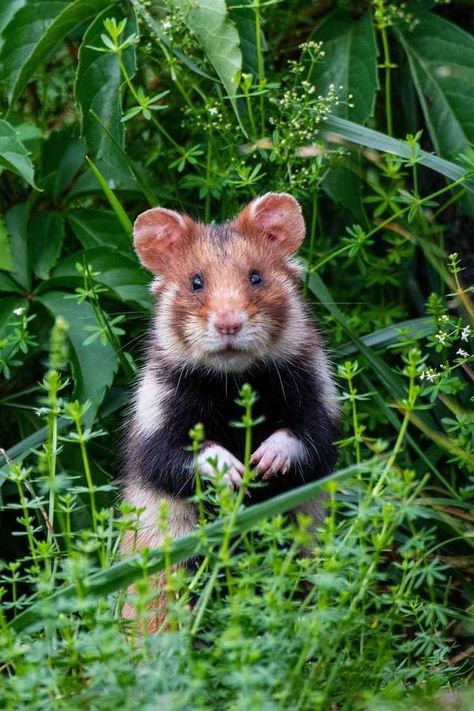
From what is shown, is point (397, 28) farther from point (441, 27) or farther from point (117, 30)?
point (117, 30)

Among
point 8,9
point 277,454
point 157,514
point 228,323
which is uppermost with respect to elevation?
point 8,9

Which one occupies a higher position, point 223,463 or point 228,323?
point 228,323

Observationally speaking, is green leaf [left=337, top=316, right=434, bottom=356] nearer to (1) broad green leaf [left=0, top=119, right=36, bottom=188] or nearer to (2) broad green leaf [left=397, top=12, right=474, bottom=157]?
(2) broad green leaf [left=397, top=12, right=474, bottom=157]

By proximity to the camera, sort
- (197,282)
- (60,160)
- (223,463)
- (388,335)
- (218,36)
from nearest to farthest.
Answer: (223,463), (197,282), (218,36), (388,335), (60,160)

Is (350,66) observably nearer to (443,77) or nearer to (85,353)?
(443,77)

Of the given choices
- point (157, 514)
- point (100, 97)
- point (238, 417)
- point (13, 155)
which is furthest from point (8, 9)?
point (157, 514)

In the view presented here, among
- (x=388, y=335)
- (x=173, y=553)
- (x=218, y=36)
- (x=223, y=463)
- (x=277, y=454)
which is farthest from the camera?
(x=388, y=335)

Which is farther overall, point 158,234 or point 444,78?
point 444,78

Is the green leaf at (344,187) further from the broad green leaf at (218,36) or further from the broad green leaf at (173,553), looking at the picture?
the broad green leaf at (173,553)
